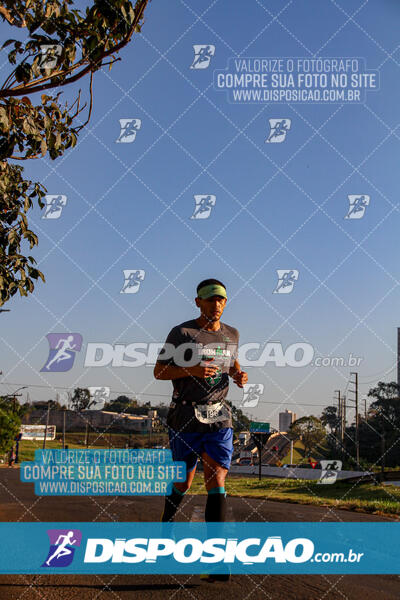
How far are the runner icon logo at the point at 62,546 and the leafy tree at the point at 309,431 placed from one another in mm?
54056

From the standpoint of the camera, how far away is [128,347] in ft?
26.2

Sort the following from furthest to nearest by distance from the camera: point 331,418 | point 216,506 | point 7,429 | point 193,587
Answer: point 331,418 → point 7,429 → point 216,506 → point 193,587

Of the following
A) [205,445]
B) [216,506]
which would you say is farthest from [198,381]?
[216,506]

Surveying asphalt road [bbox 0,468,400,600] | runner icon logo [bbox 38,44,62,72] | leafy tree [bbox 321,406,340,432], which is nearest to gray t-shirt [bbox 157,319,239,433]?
asphalt road [bbox 0,468,400,600]

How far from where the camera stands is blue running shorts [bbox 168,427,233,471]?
14.4 ft

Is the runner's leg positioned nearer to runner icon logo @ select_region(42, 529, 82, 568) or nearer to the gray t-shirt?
the gray t-shirt

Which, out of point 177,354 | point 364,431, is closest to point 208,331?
point 177,354

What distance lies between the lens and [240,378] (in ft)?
15.0

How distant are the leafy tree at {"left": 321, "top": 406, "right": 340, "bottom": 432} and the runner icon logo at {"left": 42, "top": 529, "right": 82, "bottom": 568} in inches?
2590

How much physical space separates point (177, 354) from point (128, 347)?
351 centimetres

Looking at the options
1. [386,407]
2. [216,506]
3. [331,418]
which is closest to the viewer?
[216,506]

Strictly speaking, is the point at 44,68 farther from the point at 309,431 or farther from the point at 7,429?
the point at 309,431

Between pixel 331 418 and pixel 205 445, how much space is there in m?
73.5

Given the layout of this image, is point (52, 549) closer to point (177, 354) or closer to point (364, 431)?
point (177, 354)
